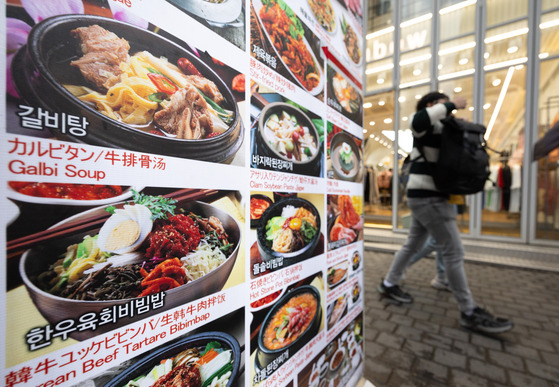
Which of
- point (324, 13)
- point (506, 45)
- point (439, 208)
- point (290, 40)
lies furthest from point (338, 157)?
point (506, 45)

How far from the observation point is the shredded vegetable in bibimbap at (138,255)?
54cm

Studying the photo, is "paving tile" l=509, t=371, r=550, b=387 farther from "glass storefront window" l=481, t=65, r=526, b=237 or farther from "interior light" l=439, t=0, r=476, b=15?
"interior light" l=439, t=0, r=476, b=15

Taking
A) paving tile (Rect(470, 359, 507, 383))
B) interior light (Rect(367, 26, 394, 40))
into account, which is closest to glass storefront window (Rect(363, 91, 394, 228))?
interior light (Rect(367, 26, 394, 40))

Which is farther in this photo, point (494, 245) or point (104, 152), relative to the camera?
point (494, 245)

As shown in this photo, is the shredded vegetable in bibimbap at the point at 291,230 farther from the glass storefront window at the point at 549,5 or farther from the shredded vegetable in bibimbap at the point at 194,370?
the glass storefront window at the point at 549,5

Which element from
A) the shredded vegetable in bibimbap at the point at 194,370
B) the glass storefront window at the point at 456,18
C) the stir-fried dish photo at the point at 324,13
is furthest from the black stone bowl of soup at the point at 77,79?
the glass storefront window at the point at 456,18

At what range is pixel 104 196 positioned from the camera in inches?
23.0

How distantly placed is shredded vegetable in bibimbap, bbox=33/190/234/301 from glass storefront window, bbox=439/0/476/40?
26.1ft

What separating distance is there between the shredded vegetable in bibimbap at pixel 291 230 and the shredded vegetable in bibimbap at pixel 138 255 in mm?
299

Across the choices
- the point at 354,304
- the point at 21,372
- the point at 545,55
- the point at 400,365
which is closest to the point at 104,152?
the point at 21,372

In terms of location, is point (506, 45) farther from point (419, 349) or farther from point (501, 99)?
point (419, 349)

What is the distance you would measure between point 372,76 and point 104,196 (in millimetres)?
8193

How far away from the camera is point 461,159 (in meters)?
2.19

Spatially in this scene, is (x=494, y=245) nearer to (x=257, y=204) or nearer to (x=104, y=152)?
(x=257, y=204)
